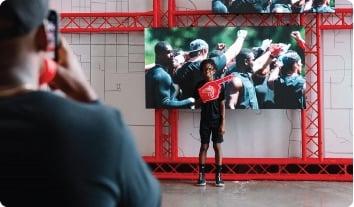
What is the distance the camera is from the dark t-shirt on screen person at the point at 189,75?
18.1 ft

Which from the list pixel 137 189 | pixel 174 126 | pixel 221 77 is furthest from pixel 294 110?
pixel 137 189

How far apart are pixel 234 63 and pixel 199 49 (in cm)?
44

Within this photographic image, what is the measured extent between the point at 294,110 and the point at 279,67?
605 mm

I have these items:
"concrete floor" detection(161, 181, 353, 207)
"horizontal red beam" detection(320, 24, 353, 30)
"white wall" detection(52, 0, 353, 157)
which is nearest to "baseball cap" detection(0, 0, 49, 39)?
"concrete floor" detection(161, 181, 353, 207)

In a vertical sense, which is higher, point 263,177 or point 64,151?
point 64,151

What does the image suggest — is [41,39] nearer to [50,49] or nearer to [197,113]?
[50,49]

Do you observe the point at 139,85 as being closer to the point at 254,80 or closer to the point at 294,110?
the point at 254,80

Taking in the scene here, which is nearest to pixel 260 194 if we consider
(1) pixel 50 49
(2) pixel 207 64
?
(2) pixel 207 64

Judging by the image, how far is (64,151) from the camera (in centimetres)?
68

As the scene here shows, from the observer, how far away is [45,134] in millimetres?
680

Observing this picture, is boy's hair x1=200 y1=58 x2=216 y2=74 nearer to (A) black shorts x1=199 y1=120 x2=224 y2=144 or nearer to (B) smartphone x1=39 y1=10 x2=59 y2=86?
(A) black shorts x1=199 y1=120 x2=224 y2=144

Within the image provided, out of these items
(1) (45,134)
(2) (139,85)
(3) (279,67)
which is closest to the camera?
(1) (45,134)

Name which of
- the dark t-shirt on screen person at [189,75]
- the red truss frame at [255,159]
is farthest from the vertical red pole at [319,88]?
the dark t-shirt on screen person at [189,75]

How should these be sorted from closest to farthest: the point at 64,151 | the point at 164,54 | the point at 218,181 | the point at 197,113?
the point at 64,151, the point at 218,181, the point at 164,54, the point at 197,113
